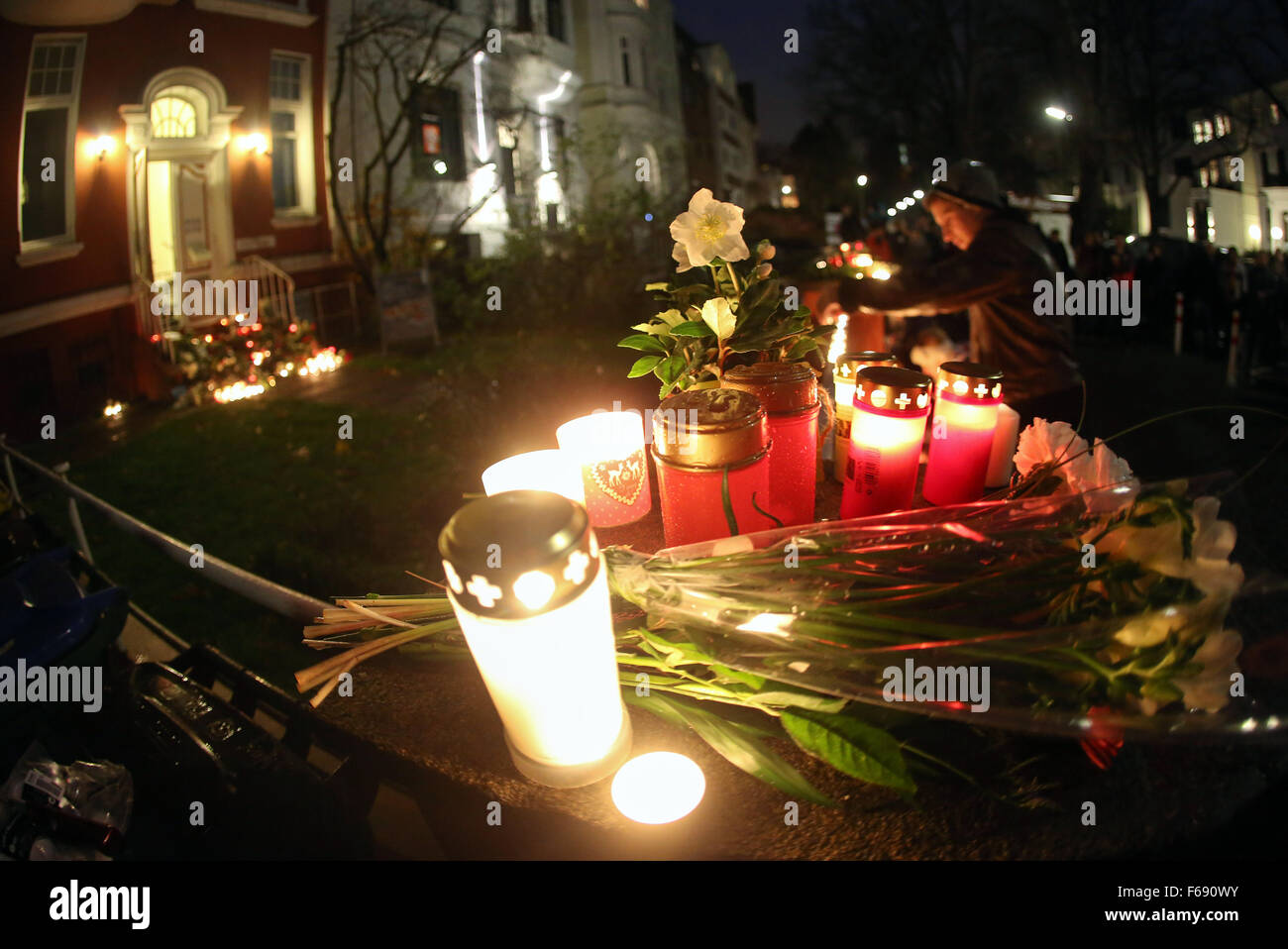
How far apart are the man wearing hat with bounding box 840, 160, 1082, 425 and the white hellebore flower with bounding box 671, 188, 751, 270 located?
2.05 metres

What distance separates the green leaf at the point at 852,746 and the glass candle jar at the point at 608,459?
90 cm

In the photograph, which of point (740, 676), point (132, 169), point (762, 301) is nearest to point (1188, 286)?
point (762, 301)

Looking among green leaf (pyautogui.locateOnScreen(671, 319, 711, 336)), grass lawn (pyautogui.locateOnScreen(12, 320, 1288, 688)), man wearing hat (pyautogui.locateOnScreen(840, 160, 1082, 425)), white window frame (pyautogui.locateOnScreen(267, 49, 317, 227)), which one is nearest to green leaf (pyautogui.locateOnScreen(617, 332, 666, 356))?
green leaf (pyautogui.locateOnScreen(671, 319, 711, 336))

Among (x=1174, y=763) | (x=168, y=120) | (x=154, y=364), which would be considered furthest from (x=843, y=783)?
(x=168, y=120)

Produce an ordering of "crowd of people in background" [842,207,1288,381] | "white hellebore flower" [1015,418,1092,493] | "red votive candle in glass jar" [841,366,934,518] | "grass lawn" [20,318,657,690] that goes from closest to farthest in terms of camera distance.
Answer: "white hellebore flower" [1015,418,1092,493], "red votive candle in glass jar" [841,366,934,518], "grass lawn" [20,318,657,690], "crowd of people in background" [842,207,1288,381]

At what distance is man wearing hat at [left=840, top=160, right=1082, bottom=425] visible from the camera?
3.68 meters

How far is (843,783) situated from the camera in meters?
1.41

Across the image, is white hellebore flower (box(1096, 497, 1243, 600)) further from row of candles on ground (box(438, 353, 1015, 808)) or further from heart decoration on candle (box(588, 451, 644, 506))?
heart decoration on candle (box(588, 451, 644, 506))

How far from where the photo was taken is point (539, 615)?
1155 mm

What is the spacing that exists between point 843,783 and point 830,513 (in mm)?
1077

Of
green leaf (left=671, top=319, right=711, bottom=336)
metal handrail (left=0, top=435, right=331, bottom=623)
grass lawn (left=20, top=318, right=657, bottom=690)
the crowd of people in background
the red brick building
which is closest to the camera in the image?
green leaf (left=671, top=319, right=711, bottom=336)

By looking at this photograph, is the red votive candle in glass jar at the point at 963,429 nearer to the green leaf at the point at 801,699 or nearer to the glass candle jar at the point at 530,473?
the green leaf at the point at 801,699

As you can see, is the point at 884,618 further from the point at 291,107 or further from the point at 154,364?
the point at 291,107

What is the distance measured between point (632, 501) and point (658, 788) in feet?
3.35
